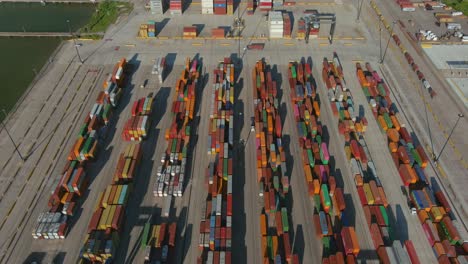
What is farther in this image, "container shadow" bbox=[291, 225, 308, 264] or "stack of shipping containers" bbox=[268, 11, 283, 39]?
"stack of shipping containers" bbox=[268, 11, 283, 39]

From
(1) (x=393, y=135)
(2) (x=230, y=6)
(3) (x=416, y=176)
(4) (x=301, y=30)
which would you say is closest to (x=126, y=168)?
(1) (x=393, y=135)

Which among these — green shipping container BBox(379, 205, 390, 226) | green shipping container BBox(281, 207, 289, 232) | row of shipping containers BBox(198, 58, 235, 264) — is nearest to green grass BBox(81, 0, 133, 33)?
row of shipping containers BBox(198, 58, 235, 264)

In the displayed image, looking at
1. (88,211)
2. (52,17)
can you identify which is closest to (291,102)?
(88,211)

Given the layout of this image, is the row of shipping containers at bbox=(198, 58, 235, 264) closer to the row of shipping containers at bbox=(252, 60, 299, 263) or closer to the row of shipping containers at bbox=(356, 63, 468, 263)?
the row of shipping containers at bbox=(252, 60, 299, 263)

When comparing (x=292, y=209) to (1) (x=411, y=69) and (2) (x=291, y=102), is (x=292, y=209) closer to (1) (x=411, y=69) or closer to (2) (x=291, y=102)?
(2) (x=291, y=102)

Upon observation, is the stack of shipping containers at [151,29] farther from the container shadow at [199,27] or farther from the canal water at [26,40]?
the canal water at [26,40]

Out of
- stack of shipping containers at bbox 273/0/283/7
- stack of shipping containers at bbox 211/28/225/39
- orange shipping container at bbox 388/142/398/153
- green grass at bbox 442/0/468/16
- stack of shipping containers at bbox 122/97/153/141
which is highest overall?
green grass at bbox 442/0/468/16
